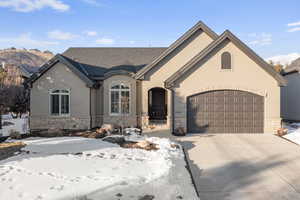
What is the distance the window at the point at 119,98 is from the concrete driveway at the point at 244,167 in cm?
559

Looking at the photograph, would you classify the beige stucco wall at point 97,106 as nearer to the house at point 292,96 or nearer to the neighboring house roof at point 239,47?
the neighboring house roof at point 239,47

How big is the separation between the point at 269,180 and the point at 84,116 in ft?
39.9

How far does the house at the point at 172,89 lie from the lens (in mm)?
13789

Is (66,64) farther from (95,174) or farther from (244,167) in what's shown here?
(244,167)

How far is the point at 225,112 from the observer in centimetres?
1388

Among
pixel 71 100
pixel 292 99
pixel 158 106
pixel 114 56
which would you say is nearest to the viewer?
pixel 71 100

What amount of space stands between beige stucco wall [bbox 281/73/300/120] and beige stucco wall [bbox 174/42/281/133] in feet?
19.3

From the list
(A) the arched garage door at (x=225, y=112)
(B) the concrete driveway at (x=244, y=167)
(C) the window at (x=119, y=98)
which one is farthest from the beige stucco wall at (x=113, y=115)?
(B) the concrete driveway at (x=244, y=167)

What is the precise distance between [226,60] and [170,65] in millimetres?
4071

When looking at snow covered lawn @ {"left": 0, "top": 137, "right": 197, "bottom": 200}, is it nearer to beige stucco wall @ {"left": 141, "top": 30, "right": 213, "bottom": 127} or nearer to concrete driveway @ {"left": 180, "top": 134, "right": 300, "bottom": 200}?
concrete driveway @ {"left": 180, "top": 134, "right": 300, "bottom": 200}

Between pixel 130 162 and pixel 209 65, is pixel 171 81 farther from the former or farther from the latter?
pixel 130 162

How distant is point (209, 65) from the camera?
45.5ft

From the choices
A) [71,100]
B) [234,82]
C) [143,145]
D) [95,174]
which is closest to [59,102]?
[71,100]

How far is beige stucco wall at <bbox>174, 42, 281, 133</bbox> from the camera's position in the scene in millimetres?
13766
